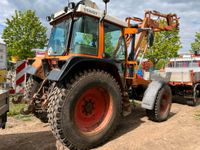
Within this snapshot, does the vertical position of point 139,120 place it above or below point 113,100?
below

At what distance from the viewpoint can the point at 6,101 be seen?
3.78 metres

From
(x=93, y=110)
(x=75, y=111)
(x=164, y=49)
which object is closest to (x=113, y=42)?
(x=93, y=110)

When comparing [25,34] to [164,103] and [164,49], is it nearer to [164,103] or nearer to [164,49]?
[164,49]

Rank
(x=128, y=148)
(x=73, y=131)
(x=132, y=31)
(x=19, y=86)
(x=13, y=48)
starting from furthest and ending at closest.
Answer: (x=13, y=48) → (x=19, y=86) → (x=132, y=31) → (x=128, y=148) → (x=73, y=131)

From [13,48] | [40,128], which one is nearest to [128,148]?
[40,128]

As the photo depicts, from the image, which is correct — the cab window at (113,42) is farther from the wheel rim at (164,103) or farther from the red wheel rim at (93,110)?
the wheel rim at (164,103)

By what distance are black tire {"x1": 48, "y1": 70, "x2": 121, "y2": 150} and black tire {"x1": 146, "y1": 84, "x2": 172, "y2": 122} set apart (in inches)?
65.7

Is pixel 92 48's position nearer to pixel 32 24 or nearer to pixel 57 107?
pixel 57 107

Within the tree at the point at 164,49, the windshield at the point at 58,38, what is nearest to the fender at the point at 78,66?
the windshield at the point at 58,38

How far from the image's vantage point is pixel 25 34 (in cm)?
2602

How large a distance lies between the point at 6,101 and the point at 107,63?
6.80 ft

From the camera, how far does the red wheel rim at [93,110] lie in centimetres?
436

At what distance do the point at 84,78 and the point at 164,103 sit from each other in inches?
120

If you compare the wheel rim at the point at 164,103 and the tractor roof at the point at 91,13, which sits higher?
the tractor roof at the point at 91,13
